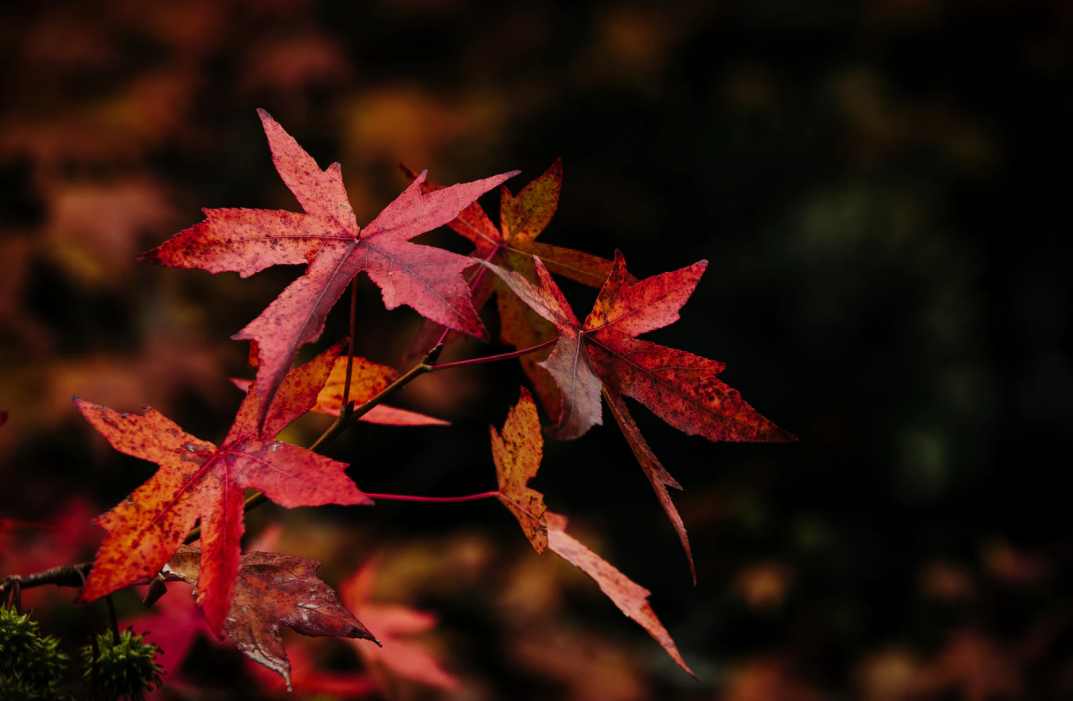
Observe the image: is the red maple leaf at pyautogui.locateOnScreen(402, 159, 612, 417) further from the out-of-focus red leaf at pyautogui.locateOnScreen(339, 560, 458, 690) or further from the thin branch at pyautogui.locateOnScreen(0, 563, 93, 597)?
the out-of-focus red leaf at pyautogui.locateOnScreen(339, 560, 458, 690)

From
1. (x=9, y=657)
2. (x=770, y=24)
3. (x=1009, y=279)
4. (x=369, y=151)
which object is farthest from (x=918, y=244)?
(x=9, y=657)

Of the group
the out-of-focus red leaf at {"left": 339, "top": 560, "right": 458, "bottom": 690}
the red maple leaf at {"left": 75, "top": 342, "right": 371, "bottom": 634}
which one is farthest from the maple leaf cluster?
the out-of-focus red leaf at {"left": 339, "top": 560, "right": 458, "bottom": 690}

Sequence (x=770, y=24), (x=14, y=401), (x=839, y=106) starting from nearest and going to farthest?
1. (x=14, y=401)
2. (x=839, y=106)
3. (x=770, y=24)

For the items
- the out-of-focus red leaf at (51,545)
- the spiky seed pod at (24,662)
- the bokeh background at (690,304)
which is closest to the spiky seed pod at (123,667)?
the spiky seed pod at (24,662)

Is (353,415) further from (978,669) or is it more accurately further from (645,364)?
(978,669)

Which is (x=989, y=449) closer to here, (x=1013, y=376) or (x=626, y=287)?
(x=1013, y=376)
